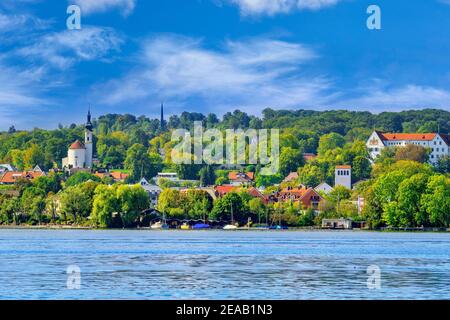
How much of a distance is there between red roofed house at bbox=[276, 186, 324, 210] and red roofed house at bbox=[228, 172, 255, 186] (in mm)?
32675

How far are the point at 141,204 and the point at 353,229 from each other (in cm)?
2250

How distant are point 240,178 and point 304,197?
159 ft

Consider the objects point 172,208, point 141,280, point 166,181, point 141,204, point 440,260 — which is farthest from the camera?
point 166,181

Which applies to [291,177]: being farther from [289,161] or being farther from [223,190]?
[223,190]

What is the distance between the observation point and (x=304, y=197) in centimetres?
13388

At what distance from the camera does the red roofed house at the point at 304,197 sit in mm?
132250

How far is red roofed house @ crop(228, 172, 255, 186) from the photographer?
178488 millimetres

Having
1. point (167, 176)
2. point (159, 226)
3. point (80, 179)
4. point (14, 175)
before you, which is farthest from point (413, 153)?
point (159, 226)

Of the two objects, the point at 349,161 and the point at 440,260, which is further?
the point at 349,161

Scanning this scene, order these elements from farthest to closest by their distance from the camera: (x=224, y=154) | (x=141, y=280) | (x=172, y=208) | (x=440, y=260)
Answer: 1. (x=224, y=154)
2. (x=172, y=208)
3. (x=440, y=260)
4. (x=141, y=280)

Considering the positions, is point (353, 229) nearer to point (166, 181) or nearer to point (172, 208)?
point (172, 208)

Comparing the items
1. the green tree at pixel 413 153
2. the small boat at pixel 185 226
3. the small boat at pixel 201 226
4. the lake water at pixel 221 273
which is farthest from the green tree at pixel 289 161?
the lake water at pixel 221 273
